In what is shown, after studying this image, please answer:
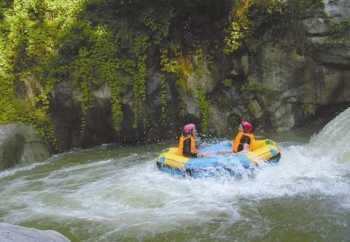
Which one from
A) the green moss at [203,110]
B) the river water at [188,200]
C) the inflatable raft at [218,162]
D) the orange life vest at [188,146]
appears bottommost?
the river water at [188,200]

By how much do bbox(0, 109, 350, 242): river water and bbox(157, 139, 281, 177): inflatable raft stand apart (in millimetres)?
131

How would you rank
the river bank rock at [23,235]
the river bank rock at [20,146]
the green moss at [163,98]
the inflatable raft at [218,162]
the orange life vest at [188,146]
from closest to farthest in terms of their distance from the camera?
1. the river bank rock at [23,235]
2. the inflatable raft at [218,162]
3. the orange life vest at [188,146]
4. the river bank rock at [20,146]
5. the green moss at [163,98]

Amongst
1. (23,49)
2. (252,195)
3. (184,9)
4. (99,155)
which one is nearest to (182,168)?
(252,195)

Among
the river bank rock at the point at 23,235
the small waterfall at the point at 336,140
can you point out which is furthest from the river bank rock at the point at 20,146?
the river bank rock at the point at 23,235

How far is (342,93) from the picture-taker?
457 inches

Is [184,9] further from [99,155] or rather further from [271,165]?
[271,165]

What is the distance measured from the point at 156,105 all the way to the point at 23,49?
313 cm

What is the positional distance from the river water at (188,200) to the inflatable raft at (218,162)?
13 centimetres

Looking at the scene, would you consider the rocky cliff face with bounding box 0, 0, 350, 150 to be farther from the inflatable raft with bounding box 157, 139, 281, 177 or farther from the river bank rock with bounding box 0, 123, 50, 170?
the inflatable raft with bounding box 157, 139, 281, 177

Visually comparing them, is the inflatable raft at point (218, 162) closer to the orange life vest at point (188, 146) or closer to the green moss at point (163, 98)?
the orange life vest at point (188, 146)

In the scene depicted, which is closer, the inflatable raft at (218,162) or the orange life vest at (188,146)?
the inflatable raft at (218,162)

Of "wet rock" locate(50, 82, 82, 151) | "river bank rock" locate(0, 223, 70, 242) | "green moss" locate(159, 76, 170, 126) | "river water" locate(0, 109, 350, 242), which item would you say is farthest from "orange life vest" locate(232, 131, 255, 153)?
"river bank rock" locate(0, 223, 70, 242)

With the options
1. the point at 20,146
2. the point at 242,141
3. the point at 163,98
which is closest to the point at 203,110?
the point at 163,98

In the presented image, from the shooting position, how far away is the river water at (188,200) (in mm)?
6133
